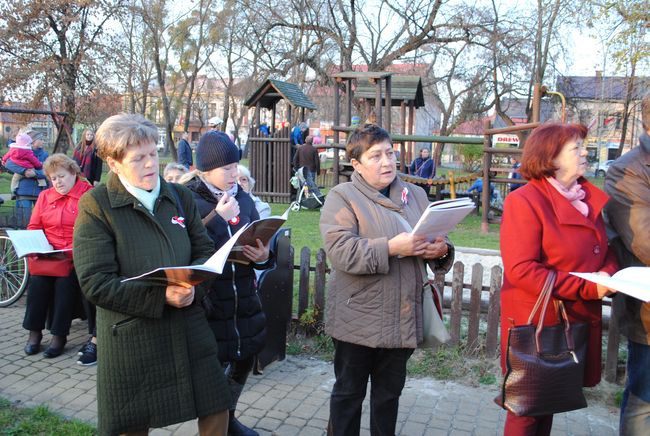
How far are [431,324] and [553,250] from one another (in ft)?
2.33

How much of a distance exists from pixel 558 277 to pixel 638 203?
1.76ft

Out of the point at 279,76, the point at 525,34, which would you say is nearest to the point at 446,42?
the point at 525,34

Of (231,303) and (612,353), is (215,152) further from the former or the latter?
(612,353)

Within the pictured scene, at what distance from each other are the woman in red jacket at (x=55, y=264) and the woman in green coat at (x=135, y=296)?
2.72m

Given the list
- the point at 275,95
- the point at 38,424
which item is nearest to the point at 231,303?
the point at 38,424

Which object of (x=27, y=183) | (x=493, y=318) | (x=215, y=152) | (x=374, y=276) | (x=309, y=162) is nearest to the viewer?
(x=374, y=276)

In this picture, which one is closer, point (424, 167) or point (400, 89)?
point (400, 89)

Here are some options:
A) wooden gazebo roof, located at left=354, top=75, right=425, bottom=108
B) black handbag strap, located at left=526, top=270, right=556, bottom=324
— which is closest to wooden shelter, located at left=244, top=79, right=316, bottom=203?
wooden gazebo roof, located at left=354, top=75, right=425, bottom=108

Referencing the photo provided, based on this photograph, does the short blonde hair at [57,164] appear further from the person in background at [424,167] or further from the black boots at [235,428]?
the person in background at [424,167]

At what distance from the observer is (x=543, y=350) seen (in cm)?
261

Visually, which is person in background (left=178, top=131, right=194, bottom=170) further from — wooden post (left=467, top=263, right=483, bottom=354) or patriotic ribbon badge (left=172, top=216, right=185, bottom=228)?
patriotic ribbon badge (left=172, top=216, right=185, bottom=228)

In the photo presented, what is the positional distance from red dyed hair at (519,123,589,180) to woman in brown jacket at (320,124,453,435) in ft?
1.80

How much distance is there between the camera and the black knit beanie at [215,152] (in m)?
3.15

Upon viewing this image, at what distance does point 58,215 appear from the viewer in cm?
496
